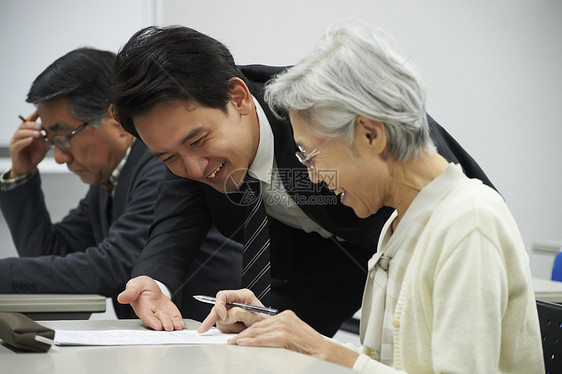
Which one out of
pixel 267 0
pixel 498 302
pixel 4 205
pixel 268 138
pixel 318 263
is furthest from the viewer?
pixel 267 0

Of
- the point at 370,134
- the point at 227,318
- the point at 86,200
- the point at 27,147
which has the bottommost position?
the point at 86,200

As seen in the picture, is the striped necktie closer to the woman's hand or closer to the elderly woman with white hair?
the elderly woman with white hair

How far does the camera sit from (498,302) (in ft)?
2.87

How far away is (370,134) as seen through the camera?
41.6 inches

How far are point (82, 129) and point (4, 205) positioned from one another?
20.7 inches

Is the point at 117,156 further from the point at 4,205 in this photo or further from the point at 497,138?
the point at 497,138

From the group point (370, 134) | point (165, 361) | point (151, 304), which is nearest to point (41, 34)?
point (151, 304)

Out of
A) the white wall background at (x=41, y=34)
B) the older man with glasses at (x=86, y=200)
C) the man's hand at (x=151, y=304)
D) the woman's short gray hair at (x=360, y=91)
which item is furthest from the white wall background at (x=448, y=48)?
the woman's short gray hair at (x=360, y=91)

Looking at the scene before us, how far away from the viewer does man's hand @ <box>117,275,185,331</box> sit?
1271 mm

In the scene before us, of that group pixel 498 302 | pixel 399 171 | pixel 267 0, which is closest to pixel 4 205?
pixel 267 0

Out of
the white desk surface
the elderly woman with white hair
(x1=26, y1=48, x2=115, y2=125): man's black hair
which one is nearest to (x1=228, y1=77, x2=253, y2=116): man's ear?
the elderly woman with white hair

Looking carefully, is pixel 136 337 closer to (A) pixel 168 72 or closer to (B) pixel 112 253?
(A) pixel 168 72

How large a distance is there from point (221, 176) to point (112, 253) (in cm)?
70

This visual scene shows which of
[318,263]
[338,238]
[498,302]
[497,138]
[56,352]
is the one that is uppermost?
[498,302]
